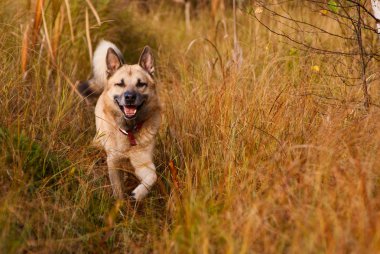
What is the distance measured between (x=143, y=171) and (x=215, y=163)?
691 millimetres

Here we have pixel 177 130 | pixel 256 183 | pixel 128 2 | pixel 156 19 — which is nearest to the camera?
pixel 256 183

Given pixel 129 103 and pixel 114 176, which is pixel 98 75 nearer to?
pixel 129 103

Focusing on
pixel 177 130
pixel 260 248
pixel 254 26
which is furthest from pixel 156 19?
pixel 260 248

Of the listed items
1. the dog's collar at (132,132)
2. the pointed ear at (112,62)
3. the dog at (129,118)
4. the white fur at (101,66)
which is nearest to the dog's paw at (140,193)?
the dog at (129,118)

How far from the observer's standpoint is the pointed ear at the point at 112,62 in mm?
5136

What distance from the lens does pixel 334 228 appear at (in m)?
2.83

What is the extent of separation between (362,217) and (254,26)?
4050 millimetres

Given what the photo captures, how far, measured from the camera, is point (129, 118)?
482 cm

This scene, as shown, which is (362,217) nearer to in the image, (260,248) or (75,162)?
(260,248)

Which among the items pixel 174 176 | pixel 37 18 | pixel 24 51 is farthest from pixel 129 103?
pixel 37 18

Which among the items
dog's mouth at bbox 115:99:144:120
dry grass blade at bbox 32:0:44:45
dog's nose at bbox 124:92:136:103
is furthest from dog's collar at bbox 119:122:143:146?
dry grass blade at bbox 32:0:44:45

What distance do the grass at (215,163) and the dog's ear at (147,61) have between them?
1.43ft

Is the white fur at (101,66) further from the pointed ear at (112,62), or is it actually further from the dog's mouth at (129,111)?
the dog's mouth at (129,111)

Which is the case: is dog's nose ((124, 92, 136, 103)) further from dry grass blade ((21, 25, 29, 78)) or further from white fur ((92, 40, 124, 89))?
dry grass blade ((21, 25, 29, 78))
